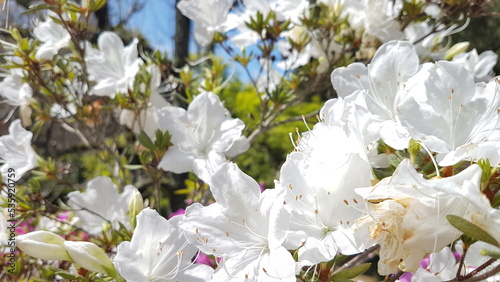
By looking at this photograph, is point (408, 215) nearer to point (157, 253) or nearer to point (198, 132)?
point (157, 253)

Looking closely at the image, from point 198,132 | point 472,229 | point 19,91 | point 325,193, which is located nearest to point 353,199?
point 325,193

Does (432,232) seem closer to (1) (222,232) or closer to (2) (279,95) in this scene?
(1) (222,232)

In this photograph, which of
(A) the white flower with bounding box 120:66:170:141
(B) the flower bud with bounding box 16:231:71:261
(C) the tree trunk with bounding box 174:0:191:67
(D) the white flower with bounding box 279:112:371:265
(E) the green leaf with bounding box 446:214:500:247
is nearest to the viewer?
(E) the green leaf with bounding box 446:214:500:247

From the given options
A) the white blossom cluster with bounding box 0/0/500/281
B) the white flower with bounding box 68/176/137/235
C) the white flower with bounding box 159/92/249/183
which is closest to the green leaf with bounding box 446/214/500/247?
the white blossom cluster with bounding box 0/0/500/281

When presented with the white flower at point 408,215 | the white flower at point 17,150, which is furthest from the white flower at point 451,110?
the white flower at point 17,150

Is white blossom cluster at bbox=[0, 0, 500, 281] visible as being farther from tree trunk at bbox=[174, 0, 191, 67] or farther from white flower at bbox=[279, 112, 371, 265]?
tree trunk at bbox=[174, 0, 191, 67]

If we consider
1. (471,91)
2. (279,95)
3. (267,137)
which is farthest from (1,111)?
(471,91)
